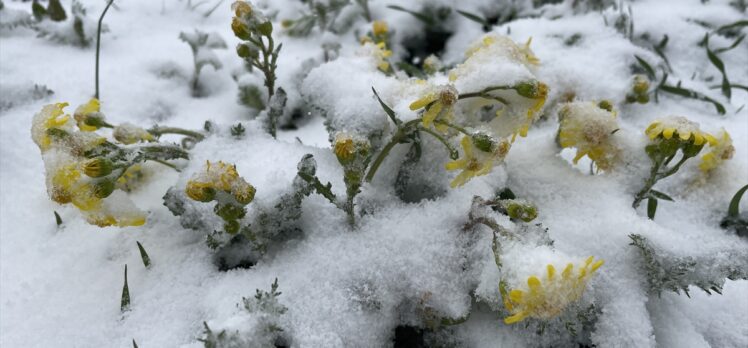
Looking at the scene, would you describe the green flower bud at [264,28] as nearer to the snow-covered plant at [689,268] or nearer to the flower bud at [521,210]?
the flower bud at [521,210]

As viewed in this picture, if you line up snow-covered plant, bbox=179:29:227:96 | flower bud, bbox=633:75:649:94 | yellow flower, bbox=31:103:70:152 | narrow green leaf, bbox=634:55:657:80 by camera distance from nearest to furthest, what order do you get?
1. yellow flower, bbox=31:103:70:152
2. flower bud, bbox=633:75:649:94
3. narrow green leaf, bbox=634:55:657:80
4. snow-covered plant, bbox=179:29:227:96

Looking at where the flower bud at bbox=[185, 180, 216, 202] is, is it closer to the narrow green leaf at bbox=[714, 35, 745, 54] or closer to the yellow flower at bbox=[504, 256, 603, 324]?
the yellow flower at bbox=[504, 256, 603, 324]

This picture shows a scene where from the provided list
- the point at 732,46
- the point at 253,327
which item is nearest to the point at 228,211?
the point at 253,327

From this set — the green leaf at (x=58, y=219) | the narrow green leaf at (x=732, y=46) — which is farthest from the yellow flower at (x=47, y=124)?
the narrow green leaf at (x=732, y=46)

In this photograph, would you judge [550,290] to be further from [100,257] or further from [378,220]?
[100,257]

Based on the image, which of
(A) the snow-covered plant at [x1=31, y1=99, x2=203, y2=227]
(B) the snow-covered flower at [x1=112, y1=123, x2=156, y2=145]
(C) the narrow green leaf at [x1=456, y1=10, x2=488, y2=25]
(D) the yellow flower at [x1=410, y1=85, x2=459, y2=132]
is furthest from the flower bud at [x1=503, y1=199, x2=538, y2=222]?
(C) the narrow green leaf at [x1=456, y1=10, x2=488, y2=25]

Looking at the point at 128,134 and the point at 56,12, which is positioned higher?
the point at 128,134

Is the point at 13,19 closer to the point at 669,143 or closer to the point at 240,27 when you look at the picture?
the point at 240,27
